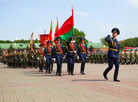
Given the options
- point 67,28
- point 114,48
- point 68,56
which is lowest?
point 68,56

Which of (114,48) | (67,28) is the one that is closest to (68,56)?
(67,28)

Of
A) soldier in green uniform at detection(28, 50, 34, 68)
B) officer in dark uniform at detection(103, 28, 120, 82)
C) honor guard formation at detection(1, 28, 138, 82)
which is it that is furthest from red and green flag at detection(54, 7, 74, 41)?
soldier in green uniform at detection(28, 50, 34, 68)

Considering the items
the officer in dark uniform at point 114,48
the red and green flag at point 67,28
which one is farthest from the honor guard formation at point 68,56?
the red and green flag at point 67,28

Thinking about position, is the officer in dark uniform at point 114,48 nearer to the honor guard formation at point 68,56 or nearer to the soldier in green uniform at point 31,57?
the honor guard formation at point 68,56

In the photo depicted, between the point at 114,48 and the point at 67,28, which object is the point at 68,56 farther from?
the point at 114,48

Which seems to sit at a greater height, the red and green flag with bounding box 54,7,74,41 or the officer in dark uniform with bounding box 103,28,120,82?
the red and green flag with bounding box 54,7,74,41

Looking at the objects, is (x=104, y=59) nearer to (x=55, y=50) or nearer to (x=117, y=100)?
(x=55, y=50)

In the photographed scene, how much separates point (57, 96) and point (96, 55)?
28.0 meters

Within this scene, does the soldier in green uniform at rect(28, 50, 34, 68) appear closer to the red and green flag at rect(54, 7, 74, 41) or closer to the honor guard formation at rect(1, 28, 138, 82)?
the honor guard formation at rect(1, 28, 138, 82)

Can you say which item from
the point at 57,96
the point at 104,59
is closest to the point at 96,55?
the point at 104,59

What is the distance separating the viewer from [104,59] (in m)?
32.0

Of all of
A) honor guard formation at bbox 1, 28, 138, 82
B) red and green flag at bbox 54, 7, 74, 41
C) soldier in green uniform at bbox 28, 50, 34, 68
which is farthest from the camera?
soldier in green uniform at bbox 28, 50, 34, 68

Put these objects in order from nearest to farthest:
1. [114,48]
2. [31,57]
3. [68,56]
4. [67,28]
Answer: [114,48], [68,56], [67,28], [31,57]

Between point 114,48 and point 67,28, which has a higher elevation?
point 67,28
